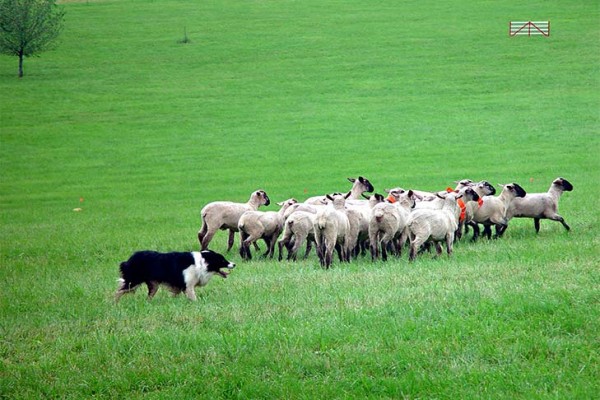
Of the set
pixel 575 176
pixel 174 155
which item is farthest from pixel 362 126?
pixel 575 176

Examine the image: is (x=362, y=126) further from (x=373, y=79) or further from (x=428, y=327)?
(x=428, y=327)

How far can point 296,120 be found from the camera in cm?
5556

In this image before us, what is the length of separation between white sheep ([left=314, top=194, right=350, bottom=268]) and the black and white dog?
145 inches

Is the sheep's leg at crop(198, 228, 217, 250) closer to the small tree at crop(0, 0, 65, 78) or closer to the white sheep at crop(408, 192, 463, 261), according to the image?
the white sheep at crop(408, 192, 463, 261)

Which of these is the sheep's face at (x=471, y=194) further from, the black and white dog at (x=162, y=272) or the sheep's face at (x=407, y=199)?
the black and white dog at (x=162, y=272)

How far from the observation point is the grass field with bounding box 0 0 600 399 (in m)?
10.5

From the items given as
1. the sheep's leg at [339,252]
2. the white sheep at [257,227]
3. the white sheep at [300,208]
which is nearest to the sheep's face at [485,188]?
the white sheep at [300,208]

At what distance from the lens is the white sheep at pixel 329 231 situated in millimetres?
17922

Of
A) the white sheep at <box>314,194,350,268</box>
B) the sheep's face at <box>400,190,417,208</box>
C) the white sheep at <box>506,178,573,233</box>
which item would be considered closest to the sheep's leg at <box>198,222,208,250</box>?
the white sheep at <box>314,194,350,268</box>

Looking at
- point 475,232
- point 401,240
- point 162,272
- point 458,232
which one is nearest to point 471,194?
point 458,232

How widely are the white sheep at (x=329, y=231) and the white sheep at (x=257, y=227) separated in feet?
6.63

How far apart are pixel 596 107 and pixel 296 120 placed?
17.1 m

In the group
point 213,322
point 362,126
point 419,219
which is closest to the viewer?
point 213,322

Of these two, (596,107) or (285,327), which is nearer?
(285,327)
